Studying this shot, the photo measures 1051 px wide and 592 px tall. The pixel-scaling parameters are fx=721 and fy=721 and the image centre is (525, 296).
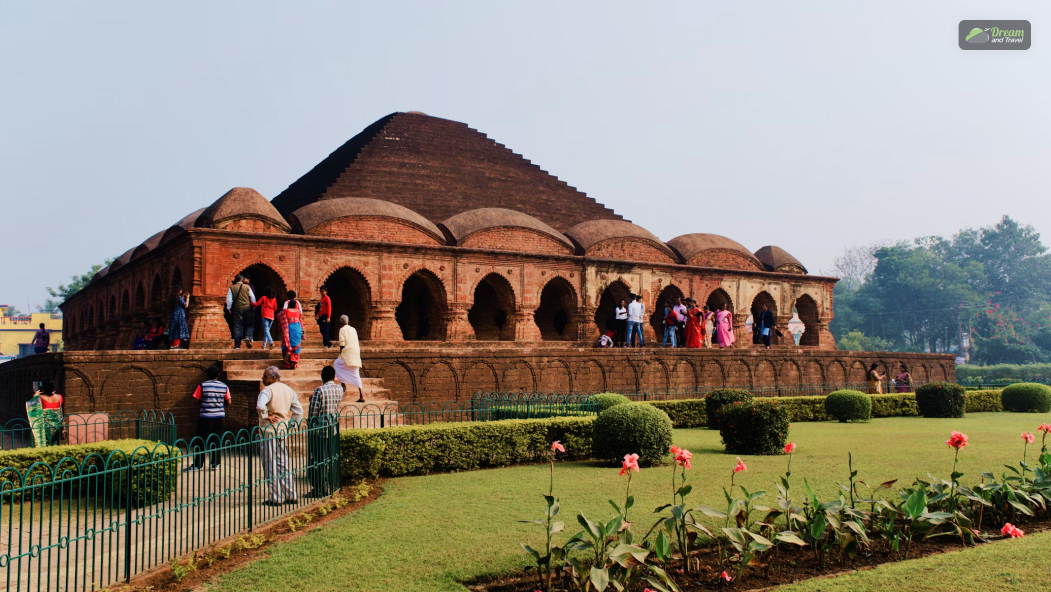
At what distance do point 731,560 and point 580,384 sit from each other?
1188 cm

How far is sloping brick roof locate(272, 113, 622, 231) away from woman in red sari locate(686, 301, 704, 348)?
6.45 m

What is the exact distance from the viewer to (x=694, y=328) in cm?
1973

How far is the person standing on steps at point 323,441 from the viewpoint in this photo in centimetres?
693

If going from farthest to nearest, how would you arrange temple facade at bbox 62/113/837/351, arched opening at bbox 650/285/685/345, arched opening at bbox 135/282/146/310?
arched opening at bbox 650/285/685/345, arched opening at bbox 135/282/146/310, temple facade at bbox 62/113/837/351

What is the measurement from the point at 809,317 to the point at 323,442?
73.8ft

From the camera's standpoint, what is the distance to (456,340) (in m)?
18.0


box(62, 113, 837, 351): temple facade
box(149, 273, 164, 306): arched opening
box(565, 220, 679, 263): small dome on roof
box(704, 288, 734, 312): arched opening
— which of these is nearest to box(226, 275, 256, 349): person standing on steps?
box(62, 113, 837, 351): temple facade

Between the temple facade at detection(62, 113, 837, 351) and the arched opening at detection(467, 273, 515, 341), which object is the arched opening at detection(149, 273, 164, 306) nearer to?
the temple facade at detection(62, 113, 837, 351)

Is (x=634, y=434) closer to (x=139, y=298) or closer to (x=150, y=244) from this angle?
(x=139, y=298)

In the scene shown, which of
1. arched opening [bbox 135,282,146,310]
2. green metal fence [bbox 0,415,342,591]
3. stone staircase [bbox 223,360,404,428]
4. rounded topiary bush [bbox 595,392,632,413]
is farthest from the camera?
arched opening [bbox 135,282,146,310]

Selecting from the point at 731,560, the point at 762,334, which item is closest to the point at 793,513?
the point at 731,560

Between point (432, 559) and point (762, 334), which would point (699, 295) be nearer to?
point (762, 334)

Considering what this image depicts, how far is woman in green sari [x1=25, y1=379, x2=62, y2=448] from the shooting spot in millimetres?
9484

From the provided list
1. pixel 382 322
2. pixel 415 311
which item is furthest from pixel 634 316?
pixel 382 322
